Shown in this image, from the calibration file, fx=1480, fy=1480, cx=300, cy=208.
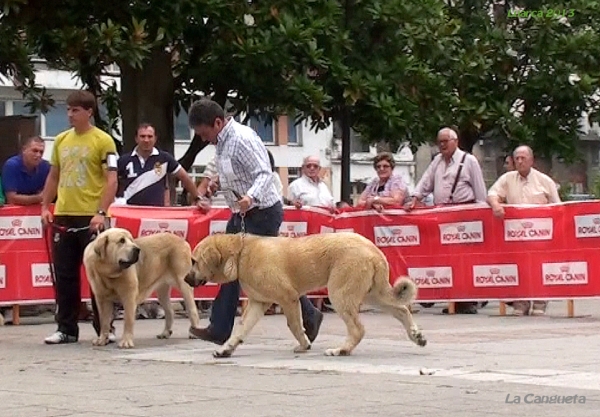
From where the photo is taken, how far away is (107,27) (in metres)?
18.5

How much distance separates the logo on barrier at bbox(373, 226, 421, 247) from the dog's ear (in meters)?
5.34

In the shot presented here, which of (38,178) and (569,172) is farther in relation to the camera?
(569,172)

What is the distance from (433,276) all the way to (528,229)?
4.24ft

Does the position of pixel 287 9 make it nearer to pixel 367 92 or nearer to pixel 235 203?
pixel 367 92

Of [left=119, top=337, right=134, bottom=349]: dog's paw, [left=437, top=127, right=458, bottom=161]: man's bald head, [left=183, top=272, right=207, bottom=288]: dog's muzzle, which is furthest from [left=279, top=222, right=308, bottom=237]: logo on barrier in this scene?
[left=183, top=272, right=207, bottom=288]: dog's muzzle

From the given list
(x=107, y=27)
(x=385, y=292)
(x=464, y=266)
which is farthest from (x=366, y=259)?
(x=107, y=27)

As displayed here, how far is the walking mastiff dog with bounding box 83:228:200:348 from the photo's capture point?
11.6 metres

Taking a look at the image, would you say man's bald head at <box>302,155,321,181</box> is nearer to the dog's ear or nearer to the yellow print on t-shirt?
the yellow print on t-shirt

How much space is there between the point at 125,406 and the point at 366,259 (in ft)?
9.80

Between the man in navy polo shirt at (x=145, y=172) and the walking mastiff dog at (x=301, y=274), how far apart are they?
12.2 ft

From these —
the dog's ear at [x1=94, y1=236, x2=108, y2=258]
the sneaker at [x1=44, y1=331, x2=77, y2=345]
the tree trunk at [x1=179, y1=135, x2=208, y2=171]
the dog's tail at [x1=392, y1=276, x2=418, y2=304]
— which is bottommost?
the sneaker at [x1=44, y1=331, x2=77, y2=345]

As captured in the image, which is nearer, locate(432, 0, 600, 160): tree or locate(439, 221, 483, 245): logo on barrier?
locate(439, 221, 483, 245): logo on barrier

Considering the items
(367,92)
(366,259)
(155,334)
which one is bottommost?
(155,334)
